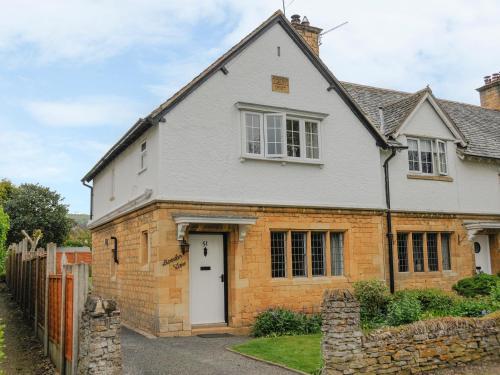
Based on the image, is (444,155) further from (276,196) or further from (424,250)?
(276,196)

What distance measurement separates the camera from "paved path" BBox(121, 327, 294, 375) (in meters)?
9.41

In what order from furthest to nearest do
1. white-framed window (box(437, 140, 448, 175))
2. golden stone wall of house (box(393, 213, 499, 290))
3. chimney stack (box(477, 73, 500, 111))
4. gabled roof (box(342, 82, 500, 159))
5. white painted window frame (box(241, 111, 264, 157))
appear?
chimney stack (box(477, 73, 500, 111))
gabled roof (box(342, 82, 500, 159))
white-framed window (box(437, 140, 448, 175))
golden stone wall of house (box(393, 213, 499, 290))
white painted window frame (box(241, 111, 264, 157))

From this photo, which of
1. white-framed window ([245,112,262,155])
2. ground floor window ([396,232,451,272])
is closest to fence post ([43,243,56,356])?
white-framed window ([245,112,262,155])

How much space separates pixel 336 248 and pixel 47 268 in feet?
29.1

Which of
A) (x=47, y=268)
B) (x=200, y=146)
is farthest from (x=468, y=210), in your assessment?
(x=47, y=268)

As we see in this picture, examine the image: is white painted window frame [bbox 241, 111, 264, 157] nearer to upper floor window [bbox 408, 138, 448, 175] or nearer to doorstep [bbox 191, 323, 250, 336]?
doorstep [bbox 191, 323, 250, 336]

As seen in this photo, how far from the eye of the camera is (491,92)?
90.3ft

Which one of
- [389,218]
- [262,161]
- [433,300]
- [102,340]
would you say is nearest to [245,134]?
[262,161]

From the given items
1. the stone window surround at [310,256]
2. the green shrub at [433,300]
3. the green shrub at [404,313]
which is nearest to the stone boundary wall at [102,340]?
the green shrub at [404,313]

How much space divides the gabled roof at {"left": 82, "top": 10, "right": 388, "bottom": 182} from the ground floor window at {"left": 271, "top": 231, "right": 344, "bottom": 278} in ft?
13.1

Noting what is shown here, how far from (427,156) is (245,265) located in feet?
29.3

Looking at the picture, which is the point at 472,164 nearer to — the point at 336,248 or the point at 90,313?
the point at 336,248

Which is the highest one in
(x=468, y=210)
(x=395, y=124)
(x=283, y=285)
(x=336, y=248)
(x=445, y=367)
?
(x=395, y=124)

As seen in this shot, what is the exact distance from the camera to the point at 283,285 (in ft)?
49.1
